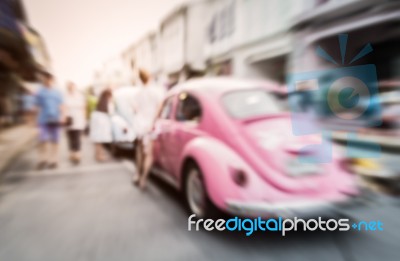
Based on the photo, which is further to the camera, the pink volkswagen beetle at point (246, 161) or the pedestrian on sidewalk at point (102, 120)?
the pedestrian on sidewalk at point (102, 120)

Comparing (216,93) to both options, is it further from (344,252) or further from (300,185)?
(344,252)

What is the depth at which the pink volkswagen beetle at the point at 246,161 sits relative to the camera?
8.01 ft

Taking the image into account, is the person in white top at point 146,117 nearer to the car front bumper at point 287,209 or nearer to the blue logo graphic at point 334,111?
the blue logo graphic at point 334,111

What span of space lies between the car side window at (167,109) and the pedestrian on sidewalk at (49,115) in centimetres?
238

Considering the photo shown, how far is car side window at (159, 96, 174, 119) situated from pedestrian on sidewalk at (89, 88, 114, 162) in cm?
234

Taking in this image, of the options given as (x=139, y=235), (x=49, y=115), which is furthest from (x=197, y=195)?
(x=49, y=115)

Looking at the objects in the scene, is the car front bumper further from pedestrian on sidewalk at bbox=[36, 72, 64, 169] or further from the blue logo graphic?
pedestrian on sidewalk at bbox=[36, 72, 64, 169]

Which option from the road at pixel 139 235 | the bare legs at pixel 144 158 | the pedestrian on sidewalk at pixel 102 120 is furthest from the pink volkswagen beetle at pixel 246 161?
the pedestrian on sidewalk at pixel 102 120

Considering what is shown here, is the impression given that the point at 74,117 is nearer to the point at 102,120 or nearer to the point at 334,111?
the point at 102,120

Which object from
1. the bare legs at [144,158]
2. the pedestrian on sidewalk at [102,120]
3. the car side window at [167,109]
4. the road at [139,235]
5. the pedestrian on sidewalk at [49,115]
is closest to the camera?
the road at [139,235]

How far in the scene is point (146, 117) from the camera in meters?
4.34

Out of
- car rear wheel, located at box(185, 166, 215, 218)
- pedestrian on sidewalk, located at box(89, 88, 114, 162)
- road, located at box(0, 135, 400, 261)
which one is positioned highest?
pedestrian on sidewalk, located at box(89, 88, 114, 162)

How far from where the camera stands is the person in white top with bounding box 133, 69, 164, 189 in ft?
14.0

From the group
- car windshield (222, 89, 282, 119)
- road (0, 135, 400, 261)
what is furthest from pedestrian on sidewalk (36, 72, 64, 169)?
car windshield (222, 89, 282, 119)
